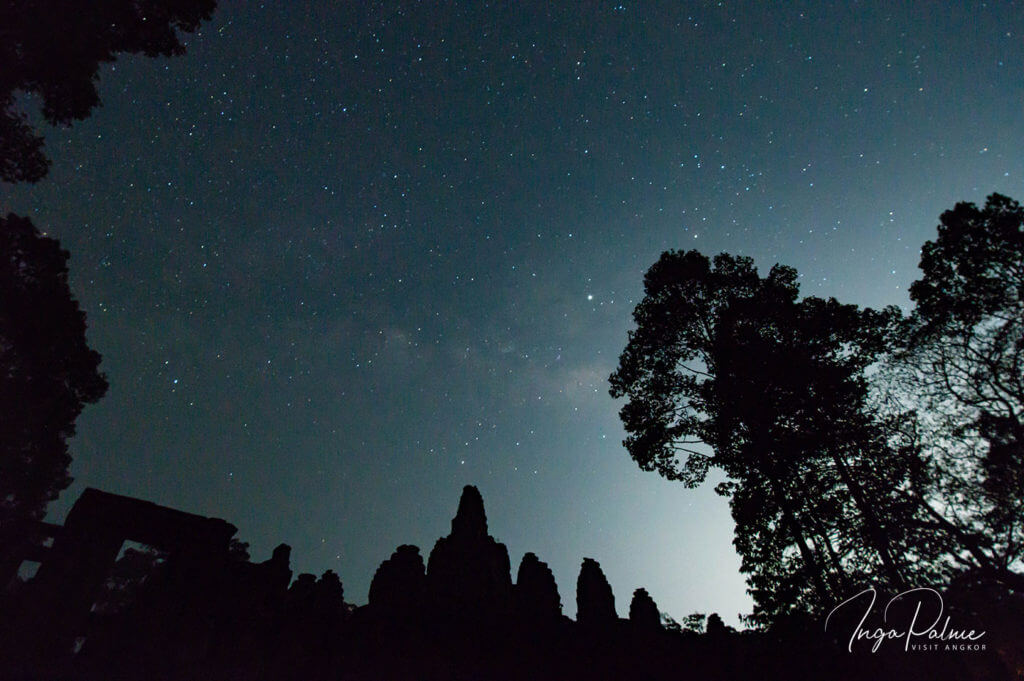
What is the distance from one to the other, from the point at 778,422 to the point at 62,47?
24987mm

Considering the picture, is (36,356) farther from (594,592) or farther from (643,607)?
(643,607)

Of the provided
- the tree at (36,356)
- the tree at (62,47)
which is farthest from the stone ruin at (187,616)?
the tree at (62,47)

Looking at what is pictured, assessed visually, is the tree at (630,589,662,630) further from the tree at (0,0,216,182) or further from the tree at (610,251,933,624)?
the tree at (0,0,216,182)

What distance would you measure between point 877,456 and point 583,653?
11223mm

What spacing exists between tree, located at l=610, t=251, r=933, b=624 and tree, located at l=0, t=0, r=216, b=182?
1958cm

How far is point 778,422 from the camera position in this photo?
14.8 m

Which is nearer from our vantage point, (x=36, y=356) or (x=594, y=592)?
(x=594, y=592)

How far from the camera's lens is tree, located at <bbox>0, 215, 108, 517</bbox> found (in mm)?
13797

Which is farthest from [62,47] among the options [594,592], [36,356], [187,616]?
[594,592]

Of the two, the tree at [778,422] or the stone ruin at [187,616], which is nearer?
the stone ruin at [187,616]

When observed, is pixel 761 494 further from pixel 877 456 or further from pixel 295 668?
pixel 295 668

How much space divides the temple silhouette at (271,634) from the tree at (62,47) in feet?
36.2

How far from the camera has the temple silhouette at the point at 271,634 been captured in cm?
855

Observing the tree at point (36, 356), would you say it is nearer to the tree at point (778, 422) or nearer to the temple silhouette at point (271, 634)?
the temple silhouette at point (271, 634)
